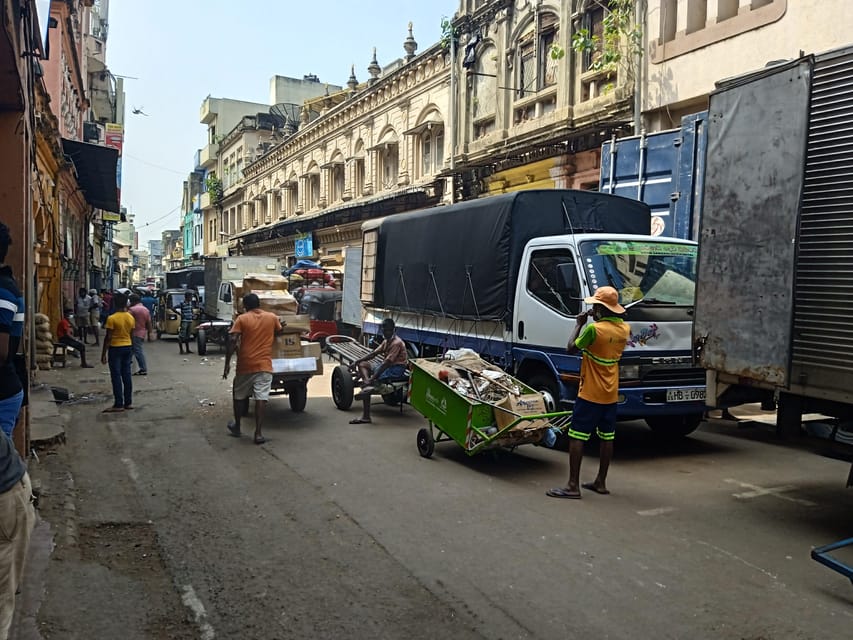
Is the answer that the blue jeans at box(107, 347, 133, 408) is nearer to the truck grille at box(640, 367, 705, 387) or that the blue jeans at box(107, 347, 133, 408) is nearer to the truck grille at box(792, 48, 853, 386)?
the truck grille at box(640, 367, 705, 387)

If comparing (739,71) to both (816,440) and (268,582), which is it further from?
(268,582)

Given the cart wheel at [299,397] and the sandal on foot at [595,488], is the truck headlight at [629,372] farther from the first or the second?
the cart wheel at [299,397]

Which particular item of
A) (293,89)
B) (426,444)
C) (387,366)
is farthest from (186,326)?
(293,89)

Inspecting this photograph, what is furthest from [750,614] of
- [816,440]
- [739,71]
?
[739,71]

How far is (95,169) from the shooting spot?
2158cm

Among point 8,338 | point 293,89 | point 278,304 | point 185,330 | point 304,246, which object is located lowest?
point 185,330

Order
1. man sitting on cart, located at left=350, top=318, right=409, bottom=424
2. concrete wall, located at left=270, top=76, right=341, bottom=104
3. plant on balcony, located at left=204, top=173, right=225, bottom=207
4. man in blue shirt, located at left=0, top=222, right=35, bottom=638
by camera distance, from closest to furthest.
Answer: man in blue shirt, located at left=0, top=222, right=35, bottom=638 → man sitting on cart, located at left=350, top=318, right=409, bottom=424 → concrete wall, located at left=270, top=76, right=341, bottom=104 → plant on balcony, located at left=204, top=173, right=225, bottom=207

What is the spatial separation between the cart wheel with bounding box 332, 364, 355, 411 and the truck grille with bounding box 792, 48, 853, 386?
6.72 meters

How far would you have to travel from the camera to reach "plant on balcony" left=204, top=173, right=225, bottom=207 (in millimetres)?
56594

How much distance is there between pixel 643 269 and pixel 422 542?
14.7ft

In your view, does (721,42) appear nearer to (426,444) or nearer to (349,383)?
(349,383)

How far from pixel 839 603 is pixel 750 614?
24.4 inches

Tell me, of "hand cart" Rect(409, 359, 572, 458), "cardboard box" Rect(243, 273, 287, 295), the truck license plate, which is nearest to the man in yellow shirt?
"cardboard box" Rect(243, 273, 287, 295)

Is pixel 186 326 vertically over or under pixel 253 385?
under
